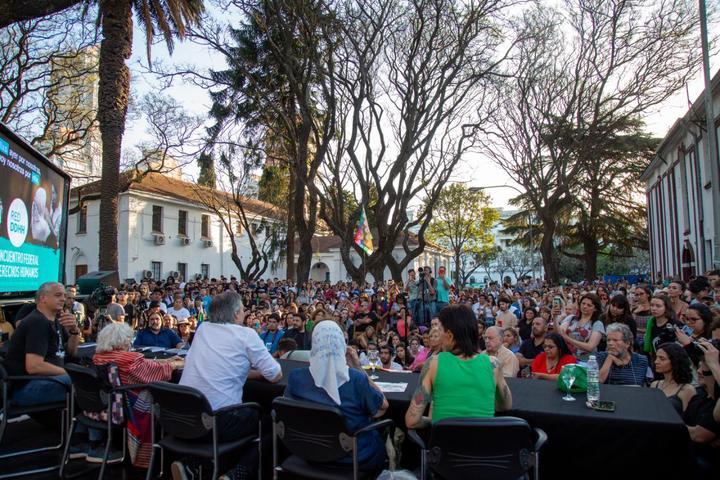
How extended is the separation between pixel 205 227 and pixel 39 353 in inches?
1353

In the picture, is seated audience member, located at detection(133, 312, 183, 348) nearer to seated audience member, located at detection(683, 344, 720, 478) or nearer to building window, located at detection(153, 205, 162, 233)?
seated audience member, located at detection(683, 344, 720, 478)

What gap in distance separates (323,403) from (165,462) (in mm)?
2293

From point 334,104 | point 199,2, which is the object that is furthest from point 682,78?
point 199,2

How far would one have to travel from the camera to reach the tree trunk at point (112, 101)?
1392 cm

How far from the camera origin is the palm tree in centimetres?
1396

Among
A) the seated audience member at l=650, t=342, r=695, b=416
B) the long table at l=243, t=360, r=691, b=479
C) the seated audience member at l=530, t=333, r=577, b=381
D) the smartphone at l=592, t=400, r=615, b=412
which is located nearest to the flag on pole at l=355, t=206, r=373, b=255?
the seated audience member at l=530, t=333, r=577, b=381

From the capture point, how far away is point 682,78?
776 inches

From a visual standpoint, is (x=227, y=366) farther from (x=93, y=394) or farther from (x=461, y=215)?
(x=461, y=215)

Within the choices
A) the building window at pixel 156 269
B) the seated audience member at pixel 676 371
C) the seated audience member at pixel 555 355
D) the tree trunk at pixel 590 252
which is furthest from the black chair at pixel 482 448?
the tree trunk at pixel 590 252

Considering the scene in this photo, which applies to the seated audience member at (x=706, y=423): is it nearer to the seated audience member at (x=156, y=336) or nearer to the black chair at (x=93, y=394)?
the black chair at (x=93, y=394)

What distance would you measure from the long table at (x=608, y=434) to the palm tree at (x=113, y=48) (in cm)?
1312

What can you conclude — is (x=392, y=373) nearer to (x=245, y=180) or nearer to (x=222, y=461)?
(x=222, y=461)

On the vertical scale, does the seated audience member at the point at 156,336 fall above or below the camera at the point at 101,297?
below

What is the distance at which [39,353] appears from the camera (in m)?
4.82
